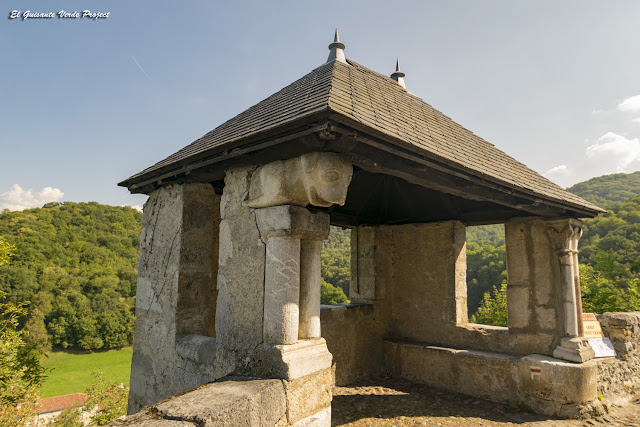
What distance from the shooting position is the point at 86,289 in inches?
1436

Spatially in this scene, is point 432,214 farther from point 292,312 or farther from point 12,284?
point 12,284

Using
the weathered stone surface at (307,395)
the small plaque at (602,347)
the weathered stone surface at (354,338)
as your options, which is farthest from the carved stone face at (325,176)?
the small plaque at (602,347)

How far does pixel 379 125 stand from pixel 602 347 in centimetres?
441

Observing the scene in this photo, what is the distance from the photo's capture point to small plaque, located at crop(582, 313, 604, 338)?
475 centimetres

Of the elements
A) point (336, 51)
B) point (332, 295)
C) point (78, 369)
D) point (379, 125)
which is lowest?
→ point (78, 369)

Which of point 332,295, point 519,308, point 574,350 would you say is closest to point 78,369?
point 332,295

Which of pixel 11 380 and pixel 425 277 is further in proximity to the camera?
pixel 11 380

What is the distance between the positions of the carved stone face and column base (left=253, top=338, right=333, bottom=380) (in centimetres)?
107

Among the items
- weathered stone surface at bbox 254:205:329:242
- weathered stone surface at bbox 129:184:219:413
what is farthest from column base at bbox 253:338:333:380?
weathered stone surface at bbox 129:184:219:413

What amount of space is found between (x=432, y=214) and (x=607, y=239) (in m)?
19.4

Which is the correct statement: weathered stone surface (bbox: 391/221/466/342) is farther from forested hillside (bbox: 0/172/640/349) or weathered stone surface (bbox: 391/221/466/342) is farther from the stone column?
forested hillside (bbox: 0/172/640/349)

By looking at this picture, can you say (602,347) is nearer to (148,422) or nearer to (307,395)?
(307,395)

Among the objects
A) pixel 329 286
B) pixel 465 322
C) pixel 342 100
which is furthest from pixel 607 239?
pixel 342 100

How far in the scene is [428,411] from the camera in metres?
4.48
